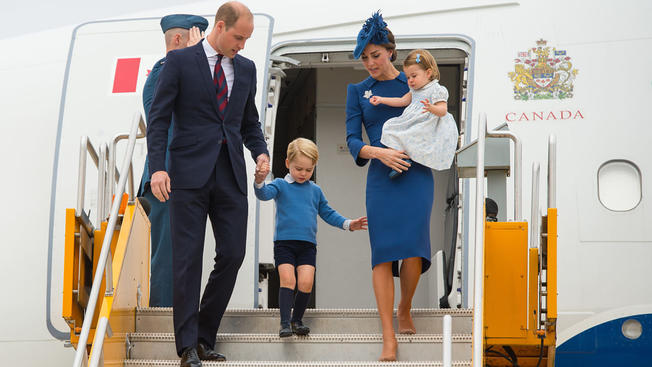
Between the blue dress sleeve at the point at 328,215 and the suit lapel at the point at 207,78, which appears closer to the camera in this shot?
the suit lapel at the point at 207,78

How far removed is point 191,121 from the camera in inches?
160

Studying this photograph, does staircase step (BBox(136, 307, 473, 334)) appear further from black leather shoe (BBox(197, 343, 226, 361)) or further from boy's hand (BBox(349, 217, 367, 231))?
black leather shoe (BBox(197, 343, 226, 361))

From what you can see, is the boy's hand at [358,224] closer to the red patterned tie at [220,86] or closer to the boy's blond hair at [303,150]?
the boy's blond hair at [303,150]

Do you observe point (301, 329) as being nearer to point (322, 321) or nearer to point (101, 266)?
point (322, 321)

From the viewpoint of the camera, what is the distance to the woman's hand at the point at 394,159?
429 cm

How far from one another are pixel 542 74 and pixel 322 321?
232cm

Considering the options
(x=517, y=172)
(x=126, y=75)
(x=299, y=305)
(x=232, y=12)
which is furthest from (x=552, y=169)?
(x=126, y=75)

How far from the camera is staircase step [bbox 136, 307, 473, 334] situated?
468 cm

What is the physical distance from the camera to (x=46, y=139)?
19.6 feet

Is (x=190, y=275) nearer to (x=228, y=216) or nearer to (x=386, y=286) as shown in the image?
(x=228, y=216)

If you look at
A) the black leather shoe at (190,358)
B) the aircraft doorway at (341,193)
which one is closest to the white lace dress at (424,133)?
the black leather shoe at (190,358)

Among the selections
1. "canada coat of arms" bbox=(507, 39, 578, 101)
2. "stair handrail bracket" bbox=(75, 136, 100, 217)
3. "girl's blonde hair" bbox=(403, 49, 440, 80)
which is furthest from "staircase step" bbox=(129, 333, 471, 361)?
"canada coat of arms" bbox=(507, 39, 578, 101)

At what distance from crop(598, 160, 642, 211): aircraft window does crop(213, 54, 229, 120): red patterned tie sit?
2630 mm

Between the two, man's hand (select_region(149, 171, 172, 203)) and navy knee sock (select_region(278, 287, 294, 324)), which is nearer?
man's hand (select_region(149, 171, 172, 203))
